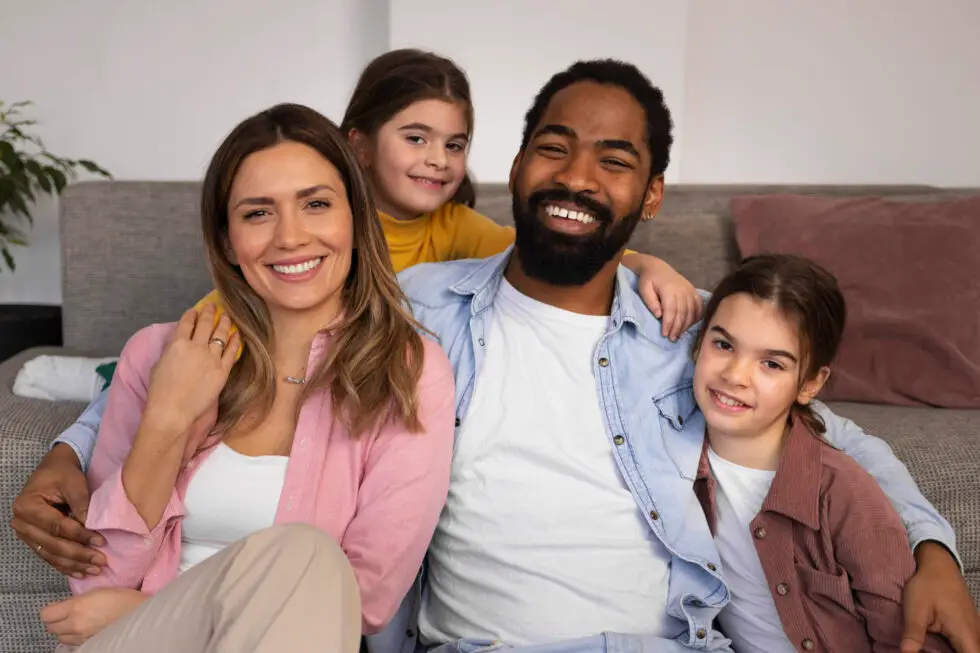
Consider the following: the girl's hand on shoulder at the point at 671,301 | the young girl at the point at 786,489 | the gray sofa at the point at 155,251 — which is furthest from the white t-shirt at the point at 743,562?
the gray sofa at the point at 155,251

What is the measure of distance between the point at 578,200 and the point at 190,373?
2.20 feet

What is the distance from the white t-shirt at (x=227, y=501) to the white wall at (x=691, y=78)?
187 centimetres

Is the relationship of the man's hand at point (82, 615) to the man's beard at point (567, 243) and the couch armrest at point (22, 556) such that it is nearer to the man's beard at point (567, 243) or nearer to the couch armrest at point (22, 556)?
the couch armrest at point (22, 556)

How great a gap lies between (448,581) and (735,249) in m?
1.35

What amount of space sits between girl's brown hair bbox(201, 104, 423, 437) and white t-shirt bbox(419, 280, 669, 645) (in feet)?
Answer: 0.62

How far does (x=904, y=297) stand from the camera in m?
2.20

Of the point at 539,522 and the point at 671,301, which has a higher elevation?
the point at 671,301

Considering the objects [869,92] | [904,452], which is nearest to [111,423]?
[904,452]

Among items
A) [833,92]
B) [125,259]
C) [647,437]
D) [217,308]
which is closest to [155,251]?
[125,259]

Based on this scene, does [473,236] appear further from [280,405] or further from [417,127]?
[280,405]

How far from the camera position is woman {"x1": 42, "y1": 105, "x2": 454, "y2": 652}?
50.1 inches

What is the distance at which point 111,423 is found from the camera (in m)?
1.41

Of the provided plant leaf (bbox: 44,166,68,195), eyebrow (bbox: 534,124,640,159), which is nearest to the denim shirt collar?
eyebrow (bbox: 534,124,640,159)

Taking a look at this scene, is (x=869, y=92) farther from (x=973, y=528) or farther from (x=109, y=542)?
(x=109, y=542)
